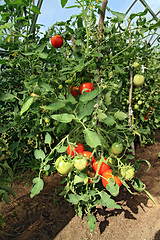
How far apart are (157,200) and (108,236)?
491 mm

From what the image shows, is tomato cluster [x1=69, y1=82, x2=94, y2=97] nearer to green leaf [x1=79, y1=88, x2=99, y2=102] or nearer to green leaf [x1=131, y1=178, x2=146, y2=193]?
green leaf [x1=79, y1=88, x2=99, y2=102]

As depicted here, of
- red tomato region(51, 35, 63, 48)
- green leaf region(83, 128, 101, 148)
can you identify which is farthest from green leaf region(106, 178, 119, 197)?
red tomato region(51, 35, 63, 48)

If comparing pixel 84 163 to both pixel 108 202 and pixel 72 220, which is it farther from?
pixel 72 220

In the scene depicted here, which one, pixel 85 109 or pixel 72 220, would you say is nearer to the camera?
pixel 85 109

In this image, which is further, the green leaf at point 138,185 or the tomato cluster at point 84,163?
the green leaf at point 138,185

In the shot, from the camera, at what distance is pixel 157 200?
1.29m

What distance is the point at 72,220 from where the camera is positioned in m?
1.16

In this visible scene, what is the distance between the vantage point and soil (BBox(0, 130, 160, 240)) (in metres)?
1.06

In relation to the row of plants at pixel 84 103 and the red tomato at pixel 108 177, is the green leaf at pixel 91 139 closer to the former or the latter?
the row of plants at pixel 84 103

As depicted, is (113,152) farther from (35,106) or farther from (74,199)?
(35,106)

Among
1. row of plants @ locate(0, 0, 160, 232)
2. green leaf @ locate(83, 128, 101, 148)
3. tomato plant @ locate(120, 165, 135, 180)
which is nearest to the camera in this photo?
green leaf @ locate(83, 128, 101, 148)

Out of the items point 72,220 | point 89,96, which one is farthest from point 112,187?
point 72,220

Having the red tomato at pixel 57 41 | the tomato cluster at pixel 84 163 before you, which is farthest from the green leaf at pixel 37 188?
the red tomato at pixel 57 41

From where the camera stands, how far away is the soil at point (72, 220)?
41.6 inches
